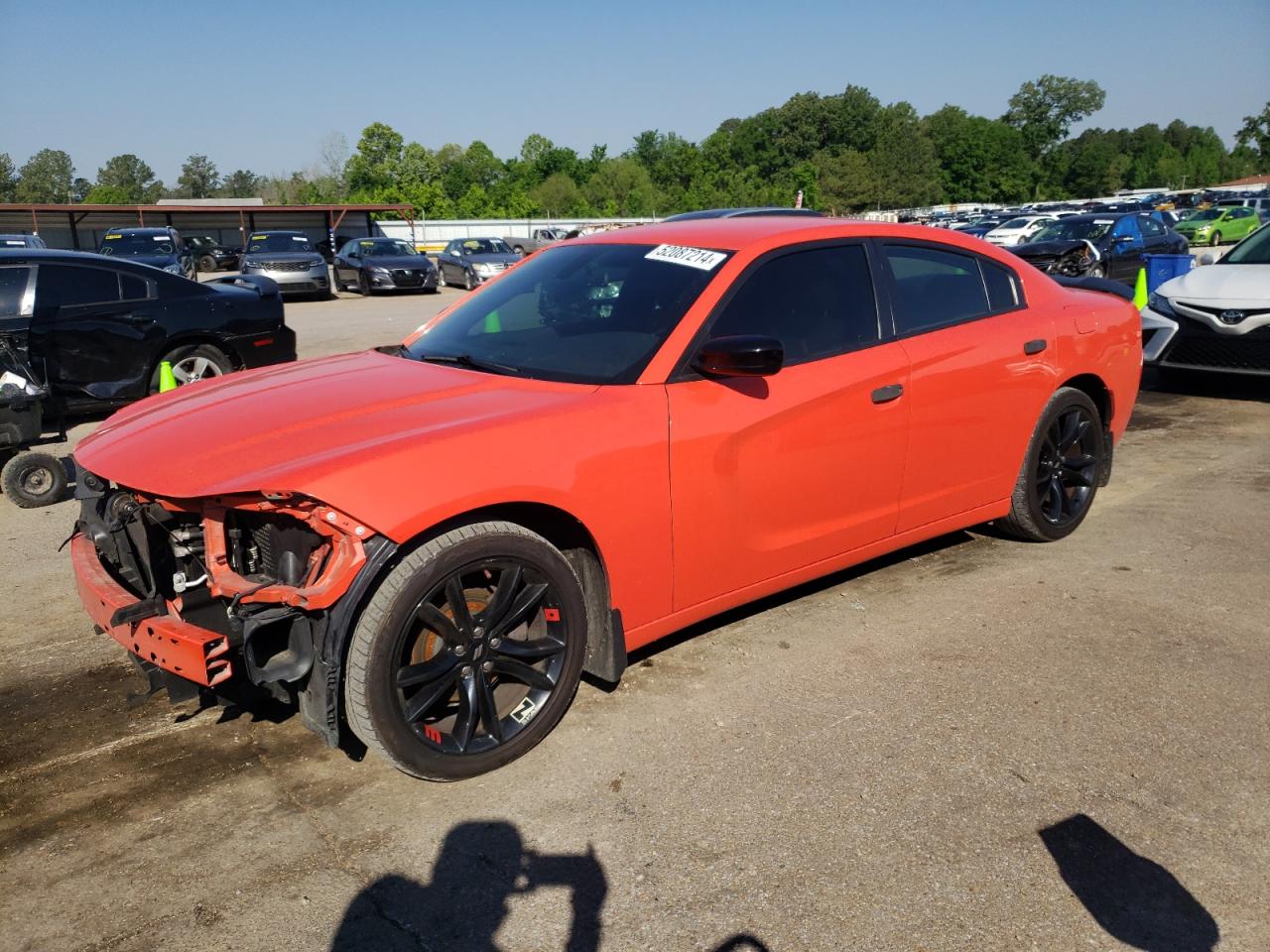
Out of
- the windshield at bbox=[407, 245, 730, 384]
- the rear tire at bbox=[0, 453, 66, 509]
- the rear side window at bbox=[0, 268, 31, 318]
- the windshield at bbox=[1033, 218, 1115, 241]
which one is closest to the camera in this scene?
the windshield at bbox=[407, 245, 730, 384]

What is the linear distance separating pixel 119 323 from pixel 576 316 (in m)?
5.94

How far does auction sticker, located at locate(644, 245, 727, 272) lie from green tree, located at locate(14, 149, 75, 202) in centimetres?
13268

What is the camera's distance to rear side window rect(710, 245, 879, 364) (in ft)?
12.3

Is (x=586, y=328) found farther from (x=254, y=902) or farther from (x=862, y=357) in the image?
(x=254, y=902)

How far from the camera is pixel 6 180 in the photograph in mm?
112000

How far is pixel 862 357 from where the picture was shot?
3967 millimetres

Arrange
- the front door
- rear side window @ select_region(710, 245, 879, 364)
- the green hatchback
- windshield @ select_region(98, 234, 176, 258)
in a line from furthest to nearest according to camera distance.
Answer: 1. the green hatchback
2. windshield @ select_region(98, 234, 176, 258)
3. rear side window @ select_region(710, 245, 879, 364)
4. the front door

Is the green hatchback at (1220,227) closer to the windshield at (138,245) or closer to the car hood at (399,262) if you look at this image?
the car hood at (399,262)

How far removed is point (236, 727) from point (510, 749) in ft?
3.40

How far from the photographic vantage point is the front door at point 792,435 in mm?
3479

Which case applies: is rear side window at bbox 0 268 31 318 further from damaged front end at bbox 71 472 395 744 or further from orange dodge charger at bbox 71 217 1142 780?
damaged front end at bbox 71 472 395 744

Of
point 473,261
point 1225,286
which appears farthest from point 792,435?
point 473,261

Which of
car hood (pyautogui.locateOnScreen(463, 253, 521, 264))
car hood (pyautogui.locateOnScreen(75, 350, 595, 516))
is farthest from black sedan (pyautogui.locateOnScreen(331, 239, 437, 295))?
car hood (pyautogui.locateOnScreen(75, 350, 595, 516))

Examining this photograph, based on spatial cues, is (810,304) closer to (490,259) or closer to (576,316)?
(576,316)
